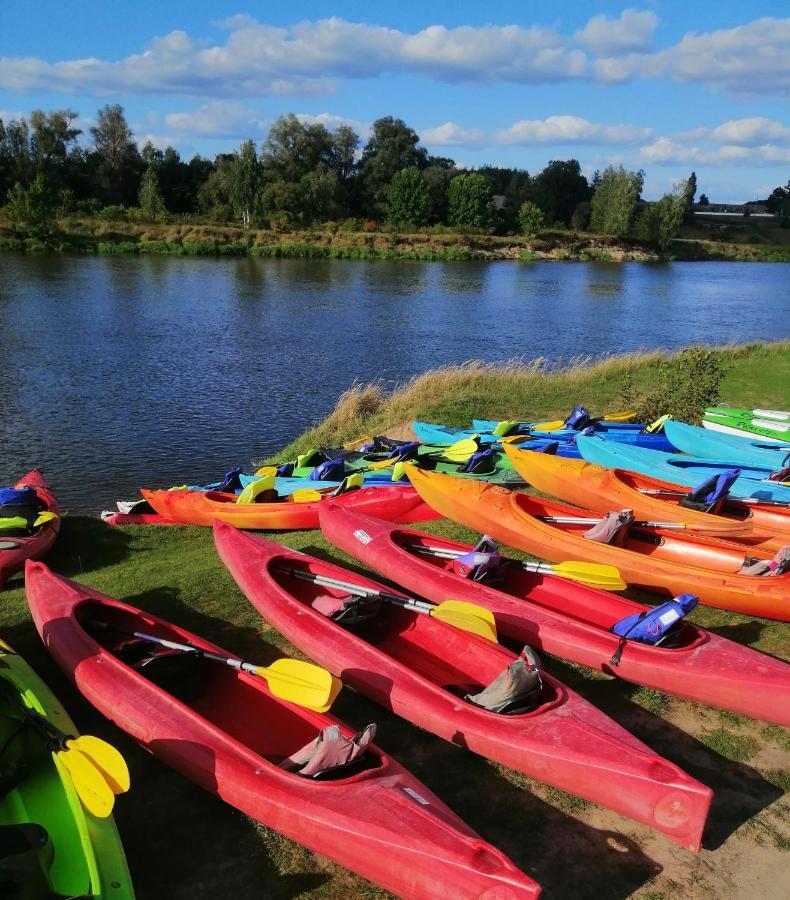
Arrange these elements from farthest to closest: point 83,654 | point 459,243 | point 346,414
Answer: point 459,243
point 346,414
point 83,654

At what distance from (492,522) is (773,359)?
13.7m

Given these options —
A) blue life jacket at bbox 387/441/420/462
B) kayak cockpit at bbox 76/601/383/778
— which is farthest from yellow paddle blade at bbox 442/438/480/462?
kayak cockpit at bbox 76/601/383/778

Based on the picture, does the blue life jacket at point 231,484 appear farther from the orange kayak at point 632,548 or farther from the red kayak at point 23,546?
the orange kayak at point 632,548

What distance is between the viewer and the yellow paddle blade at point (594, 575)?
5.91 metres

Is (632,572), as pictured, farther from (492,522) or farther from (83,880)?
(83,880)

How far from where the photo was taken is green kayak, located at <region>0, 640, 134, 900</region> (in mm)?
3154

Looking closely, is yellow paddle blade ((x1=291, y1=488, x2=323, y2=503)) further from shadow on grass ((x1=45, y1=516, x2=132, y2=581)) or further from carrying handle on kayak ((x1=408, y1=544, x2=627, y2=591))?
carrying handle on kayak ((x1=408, y1=544, x2=627, y2=591))

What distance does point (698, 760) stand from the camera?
464 centimetres

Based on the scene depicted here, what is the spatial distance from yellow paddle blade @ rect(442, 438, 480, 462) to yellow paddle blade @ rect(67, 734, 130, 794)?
6770mm

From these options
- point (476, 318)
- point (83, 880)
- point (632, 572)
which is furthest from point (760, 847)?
point (476, 318)

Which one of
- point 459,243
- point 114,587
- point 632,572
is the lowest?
point 114,587

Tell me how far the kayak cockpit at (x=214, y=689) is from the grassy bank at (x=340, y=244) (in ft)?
150

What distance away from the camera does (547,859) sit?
12.8 feet

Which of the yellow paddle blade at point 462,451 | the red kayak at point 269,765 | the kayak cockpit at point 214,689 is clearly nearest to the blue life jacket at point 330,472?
the yellow paddle blade at point 462,451
